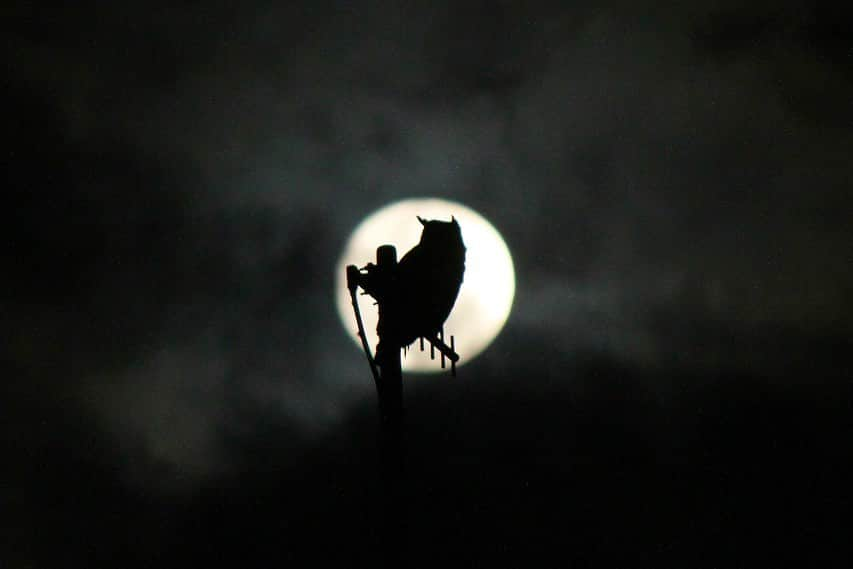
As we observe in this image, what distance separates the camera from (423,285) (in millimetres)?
9828

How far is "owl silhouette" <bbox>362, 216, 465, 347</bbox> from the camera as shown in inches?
378

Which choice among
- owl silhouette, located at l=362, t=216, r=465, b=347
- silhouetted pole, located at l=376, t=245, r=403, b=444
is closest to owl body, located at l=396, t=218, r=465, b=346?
owl silhouette, located at l=362, t=216, r=465, b=347

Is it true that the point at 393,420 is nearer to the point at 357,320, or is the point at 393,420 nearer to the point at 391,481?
the point at 391,481

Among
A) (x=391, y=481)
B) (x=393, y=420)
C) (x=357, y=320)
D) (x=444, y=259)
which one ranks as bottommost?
(x=391, y=481)

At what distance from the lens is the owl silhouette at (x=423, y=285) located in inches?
378

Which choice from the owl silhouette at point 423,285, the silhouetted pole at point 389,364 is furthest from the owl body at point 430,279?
the silhouetted pole at point 389,364

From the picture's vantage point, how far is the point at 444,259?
10.0 m

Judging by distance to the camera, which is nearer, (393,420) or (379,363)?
(393,420)

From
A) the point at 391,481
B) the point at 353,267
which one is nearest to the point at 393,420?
the point at 391,481

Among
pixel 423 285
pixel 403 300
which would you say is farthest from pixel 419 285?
pixel 403 300

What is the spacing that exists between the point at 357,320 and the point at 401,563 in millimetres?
3386

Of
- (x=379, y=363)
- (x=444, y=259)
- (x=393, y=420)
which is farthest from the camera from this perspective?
(x=444, y=259)

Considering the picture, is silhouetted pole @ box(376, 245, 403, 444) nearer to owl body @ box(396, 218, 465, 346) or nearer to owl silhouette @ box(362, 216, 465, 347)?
owl silhouette @ box(362, 216, 465, 347)

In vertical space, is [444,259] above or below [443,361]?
above
